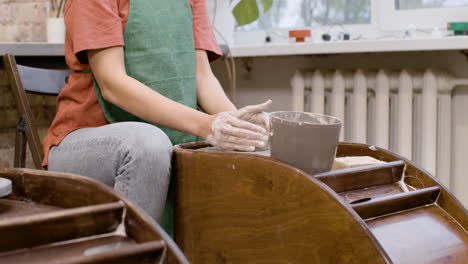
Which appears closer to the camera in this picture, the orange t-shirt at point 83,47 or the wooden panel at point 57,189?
the wooden panel at point 57,189

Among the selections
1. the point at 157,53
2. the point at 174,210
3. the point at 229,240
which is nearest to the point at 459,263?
the point at 229,240

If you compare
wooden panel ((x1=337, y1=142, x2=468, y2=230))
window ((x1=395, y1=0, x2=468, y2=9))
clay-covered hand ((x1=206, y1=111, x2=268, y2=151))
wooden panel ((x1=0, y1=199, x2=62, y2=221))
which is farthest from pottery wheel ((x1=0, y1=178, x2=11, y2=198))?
window ((x1=395, y1=0, x2=468, y2=9))

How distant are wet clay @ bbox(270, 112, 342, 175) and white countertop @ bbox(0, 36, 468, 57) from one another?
0.98 metres

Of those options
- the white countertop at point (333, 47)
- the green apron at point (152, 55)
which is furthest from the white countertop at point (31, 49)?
the green apron at point (152, 55)

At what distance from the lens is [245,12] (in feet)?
6.51

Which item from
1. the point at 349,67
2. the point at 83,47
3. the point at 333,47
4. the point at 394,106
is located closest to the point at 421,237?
the point at 83,47

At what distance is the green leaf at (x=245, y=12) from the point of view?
198 cm

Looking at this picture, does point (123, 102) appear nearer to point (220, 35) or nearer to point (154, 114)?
point (154, 114)

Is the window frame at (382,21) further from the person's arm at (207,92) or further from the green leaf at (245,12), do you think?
the person's arm at (207,92)

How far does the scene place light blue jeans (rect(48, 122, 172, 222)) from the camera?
952 millimetres

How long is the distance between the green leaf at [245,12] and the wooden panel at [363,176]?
1120mm

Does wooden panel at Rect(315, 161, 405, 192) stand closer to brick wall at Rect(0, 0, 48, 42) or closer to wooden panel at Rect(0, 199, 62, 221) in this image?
wooden panel at Rect(0, 199, 62, 221)

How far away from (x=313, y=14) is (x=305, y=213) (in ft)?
5.60

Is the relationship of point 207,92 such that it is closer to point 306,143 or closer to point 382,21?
point 306,143
